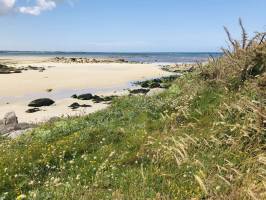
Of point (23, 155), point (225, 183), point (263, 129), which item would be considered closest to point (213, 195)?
point (225, 183)

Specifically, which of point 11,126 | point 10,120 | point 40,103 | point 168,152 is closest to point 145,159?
point 168,152

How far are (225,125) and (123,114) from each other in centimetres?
597

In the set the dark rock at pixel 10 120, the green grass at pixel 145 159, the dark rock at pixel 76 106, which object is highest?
the green grass at pixel 145 159

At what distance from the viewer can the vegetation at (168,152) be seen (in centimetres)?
798

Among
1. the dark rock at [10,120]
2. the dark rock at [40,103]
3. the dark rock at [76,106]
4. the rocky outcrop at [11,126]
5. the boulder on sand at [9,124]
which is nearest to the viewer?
the rocky outcrop at [11,126]

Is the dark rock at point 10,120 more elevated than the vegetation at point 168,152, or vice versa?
the vegetation at point 168,152

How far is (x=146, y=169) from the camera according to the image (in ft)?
30.3

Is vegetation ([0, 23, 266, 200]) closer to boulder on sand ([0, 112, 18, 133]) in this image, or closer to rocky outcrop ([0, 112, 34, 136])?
rocky outcrop ([0, 112, 34, 136])

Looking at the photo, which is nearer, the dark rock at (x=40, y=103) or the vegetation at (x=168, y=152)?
the vegetation at (x=168, y=152)

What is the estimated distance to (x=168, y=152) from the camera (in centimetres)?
961

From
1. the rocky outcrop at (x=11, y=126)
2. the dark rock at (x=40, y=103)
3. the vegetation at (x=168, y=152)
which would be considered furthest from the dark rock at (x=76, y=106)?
the vegetation at (x=168, y=152)

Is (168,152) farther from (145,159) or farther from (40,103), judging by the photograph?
(40,103)

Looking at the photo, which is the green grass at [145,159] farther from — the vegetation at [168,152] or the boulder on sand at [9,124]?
the boulder on sand at [9,124]

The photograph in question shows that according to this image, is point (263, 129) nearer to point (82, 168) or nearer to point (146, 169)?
point (146, 169)
